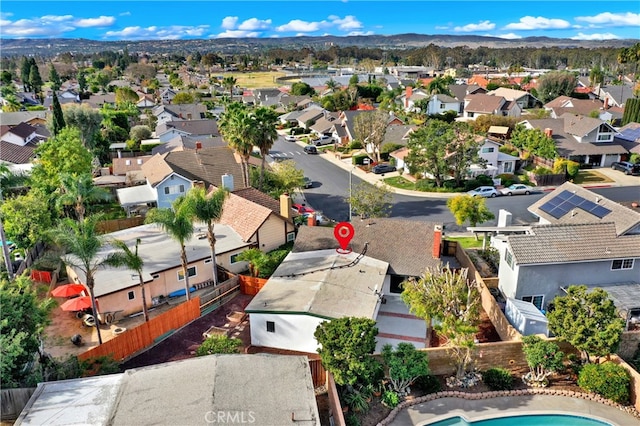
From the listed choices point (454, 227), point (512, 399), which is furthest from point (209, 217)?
point (454, 227)

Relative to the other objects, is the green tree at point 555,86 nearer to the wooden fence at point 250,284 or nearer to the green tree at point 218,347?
the wooden fence at point 250,284

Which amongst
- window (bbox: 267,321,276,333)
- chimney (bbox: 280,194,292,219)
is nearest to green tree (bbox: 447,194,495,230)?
chimney (bbox: 280,194,292,219)

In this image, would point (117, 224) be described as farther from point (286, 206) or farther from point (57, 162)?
point (286, 206)

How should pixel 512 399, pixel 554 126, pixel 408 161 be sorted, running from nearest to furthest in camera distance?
pixel 512 399 → pixel 408 161 → pixel 554 126

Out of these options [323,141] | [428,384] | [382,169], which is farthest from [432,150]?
[428,384]

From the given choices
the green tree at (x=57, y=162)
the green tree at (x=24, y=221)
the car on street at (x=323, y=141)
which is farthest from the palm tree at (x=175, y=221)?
the car on street at (x=323, y=141)

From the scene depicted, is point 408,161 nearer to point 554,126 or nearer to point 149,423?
point 554,126
